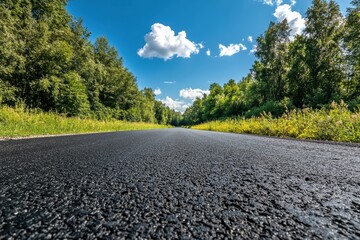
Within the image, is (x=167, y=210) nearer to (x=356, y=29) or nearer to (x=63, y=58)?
(x=63, y=58)

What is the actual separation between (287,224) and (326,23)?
1328 inches

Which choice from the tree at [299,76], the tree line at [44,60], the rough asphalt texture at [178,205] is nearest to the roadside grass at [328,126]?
the rough asphalt texture at [178,205]

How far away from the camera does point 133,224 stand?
72cm

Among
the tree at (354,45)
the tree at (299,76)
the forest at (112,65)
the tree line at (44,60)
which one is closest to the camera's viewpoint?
the tree line at (44,60)

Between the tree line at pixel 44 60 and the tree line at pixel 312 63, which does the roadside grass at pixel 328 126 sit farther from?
the tree line at pixel 44 60

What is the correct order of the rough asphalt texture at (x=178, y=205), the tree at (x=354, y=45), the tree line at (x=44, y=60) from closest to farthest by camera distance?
the rough asphalt texture at (x=178, y=205)
the tree line at (x=44, y=60)
the tree at (x=354, y=45)

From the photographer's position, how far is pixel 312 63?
24766 mm

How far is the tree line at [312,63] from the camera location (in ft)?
68.2

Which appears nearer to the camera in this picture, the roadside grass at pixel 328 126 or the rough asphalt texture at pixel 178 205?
the rough asphalt texture at pixel 178 205

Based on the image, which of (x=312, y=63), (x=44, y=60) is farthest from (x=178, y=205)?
(x=312, y=63)

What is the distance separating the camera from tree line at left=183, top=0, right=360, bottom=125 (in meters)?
20.8

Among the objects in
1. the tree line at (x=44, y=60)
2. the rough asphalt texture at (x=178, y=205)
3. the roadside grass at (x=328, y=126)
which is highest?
the tree line at (x=44, y=60)

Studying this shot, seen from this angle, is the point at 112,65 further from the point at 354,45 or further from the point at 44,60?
the point at 354,45

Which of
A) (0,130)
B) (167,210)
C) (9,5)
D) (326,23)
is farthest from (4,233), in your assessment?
(326,23)
